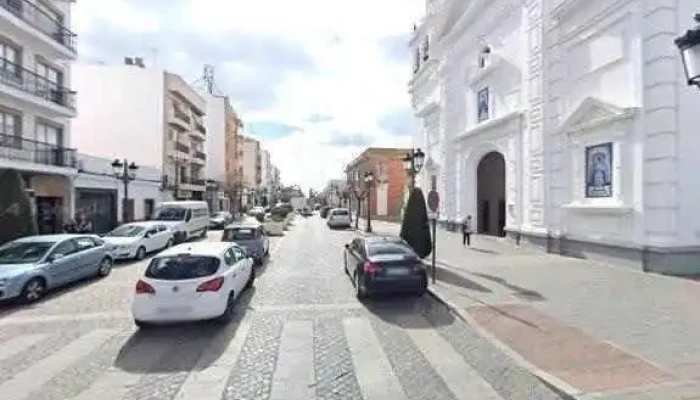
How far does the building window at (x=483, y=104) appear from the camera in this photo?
88.2 feet

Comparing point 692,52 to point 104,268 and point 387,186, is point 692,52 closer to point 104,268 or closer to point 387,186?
point 104,268

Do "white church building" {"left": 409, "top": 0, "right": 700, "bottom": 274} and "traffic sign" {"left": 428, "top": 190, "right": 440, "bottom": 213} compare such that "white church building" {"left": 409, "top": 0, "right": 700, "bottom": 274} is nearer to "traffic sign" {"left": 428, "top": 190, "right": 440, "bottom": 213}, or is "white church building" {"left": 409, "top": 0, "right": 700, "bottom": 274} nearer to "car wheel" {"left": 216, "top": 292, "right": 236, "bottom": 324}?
"traffic sign" {"left": 428, "top": 190, "right": 440, "bottom": 213}

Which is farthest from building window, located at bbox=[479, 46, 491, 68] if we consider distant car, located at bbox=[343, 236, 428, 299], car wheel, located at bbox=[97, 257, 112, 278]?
car wheel, located at bbox=[97, 257, 112, 278]

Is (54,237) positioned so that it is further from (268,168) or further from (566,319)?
(268,168)

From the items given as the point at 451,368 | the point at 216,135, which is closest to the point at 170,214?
the point at 451,368

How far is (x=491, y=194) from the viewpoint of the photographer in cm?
2898

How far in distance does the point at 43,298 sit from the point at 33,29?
16159 mm

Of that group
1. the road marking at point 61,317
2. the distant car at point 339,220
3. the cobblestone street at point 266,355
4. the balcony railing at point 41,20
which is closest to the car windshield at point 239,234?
the cobblestone street at point 266,355

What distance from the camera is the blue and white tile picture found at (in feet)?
52.7

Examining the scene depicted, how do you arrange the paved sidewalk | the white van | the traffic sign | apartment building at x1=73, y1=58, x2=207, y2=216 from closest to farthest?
the paved sidewalk, the traffic sign, the white van, apartment building at x1=73, y1=58, x2=207, y2=216

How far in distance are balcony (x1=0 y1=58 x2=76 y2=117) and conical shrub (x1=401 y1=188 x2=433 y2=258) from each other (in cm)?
1739

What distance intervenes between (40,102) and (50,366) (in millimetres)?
20508

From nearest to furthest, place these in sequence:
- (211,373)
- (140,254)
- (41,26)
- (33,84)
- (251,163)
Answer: (211,373) < (140,254) < (33,84) < (41,26) < (251,163)

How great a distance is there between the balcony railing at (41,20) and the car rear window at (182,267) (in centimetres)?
1819
